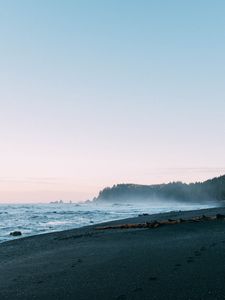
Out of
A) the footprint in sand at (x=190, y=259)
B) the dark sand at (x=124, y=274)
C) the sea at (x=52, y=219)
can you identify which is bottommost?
the dark sand at (x=124, y=274)

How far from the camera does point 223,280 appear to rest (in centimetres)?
755

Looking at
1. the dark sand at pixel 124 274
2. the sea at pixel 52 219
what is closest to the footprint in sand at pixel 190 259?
the dark sand at pixel 124 274

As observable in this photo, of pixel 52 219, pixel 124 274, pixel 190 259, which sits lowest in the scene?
pixel 124 274

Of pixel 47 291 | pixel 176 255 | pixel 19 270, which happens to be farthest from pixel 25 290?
pixel 176 255

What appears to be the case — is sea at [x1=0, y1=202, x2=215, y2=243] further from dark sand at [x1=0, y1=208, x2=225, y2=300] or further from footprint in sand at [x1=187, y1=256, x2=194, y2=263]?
footprint in sand at [x1=187, y1=256, x2=194, y2=263]

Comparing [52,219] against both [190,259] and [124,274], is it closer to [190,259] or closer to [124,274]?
[190,259]

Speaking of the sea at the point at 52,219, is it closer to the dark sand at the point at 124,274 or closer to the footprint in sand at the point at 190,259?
the dark sand at the point at 124,274

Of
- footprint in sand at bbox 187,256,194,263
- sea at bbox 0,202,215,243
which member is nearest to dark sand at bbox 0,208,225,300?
footprint in sand at bbox 187,256,194,263

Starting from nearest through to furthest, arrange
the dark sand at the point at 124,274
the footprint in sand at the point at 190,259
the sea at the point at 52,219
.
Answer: the dark sand at the point at 124,274
the footprint in sand at the point at 190,259
the sea at the point at 52,219

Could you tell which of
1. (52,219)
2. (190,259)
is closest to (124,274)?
(190,259)

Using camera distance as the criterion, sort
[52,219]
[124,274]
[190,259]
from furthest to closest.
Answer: [52,219]
[190,259]
[124,274]

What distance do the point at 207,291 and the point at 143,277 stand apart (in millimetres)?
1949

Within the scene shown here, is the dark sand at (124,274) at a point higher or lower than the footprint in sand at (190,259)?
lower

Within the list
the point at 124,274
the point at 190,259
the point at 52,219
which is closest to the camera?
the point at 124,274
